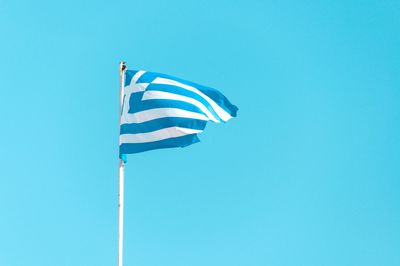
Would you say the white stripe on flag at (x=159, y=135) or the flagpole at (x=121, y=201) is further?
the white stripe on flag at (x=159, y=135)

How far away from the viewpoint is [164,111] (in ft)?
63.3

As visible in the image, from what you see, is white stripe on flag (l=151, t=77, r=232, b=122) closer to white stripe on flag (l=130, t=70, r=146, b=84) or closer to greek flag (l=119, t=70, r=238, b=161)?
greek flag (l=119, t=70, r=238, b=161)

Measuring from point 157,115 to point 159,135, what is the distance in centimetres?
66

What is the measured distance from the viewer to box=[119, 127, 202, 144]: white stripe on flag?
62.1 feet

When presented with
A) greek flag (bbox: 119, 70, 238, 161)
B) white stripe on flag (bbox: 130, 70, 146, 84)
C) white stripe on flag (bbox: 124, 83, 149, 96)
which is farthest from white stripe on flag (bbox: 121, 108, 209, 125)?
white stripe on flag (bbox: 130, 70, 146, 84)

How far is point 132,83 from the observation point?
20.1 m

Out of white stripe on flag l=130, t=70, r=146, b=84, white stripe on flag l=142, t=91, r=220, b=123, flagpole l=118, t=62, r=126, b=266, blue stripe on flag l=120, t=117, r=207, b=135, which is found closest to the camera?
flagpole l=118, t=62, r=126, b=266

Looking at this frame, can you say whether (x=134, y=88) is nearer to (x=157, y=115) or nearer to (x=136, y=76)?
(x=136, y=76)

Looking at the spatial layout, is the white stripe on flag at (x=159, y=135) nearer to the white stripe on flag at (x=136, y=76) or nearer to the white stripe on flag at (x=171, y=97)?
the white stripe on flag at (x=171, y=97)

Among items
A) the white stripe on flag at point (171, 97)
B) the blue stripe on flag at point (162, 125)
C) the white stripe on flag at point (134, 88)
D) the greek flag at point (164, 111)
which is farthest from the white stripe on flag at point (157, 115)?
the white stripe on flag at point (134, 88)

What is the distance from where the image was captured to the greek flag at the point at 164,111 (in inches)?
746

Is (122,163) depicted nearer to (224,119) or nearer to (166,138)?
(166,138)

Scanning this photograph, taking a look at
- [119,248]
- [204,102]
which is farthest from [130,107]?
[119,248]

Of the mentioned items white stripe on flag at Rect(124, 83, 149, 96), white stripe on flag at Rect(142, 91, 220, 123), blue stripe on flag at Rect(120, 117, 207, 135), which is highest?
white stripe on flag at Rect(124, 83, 149, 96)
